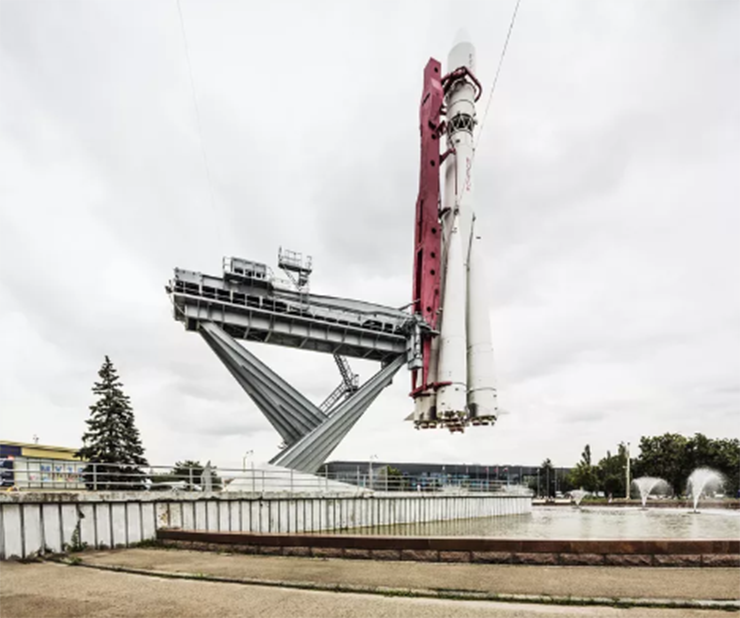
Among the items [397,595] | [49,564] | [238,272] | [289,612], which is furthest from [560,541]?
[238,272]

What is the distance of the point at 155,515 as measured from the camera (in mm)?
14805

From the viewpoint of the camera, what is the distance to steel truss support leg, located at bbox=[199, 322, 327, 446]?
2522 centimetres

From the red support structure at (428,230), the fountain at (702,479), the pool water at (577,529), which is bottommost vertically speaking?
the fountain at (702,479)

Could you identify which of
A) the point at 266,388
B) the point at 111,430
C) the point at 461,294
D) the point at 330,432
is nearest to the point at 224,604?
the point at 266,388

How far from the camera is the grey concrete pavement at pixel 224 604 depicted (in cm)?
547

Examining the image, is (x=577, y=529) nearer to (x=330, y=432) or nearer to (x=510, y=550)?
(x=330, y=432)

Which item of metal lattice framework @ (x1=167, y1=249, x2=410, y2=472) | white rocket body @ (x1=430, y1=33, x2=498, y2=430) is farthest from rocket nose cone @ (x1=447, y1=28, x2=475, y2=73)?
metal lattice framework @ (x1=167, y1=249, x2=410, y2=472)

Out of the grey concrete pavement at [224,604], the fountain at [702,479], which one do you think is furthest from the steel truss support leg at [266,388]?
the fountain at [702,479]

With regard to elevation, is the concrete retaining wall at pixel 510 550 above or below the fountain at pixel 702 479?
above

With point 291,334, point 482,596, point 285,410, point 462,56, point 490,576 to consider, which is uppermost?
point 462,56

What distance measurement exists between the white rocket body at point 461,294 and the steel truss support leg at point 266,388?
9.99 meters

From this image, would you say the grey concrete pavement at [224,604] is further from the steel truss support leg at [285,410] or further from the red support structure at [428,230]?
the red support structure at [428,230]

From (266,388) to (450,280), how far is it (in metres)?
14.7

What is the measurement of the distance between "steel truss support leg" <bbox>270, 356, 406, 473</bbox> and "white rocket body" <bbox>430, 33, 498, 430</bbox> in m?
4.40
